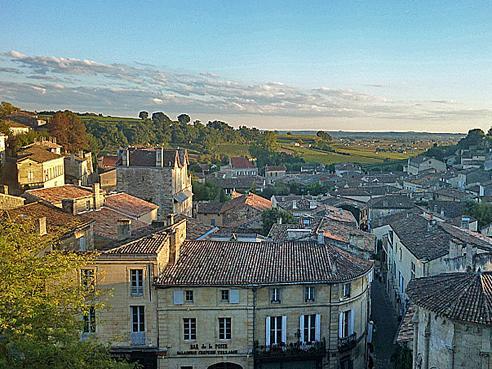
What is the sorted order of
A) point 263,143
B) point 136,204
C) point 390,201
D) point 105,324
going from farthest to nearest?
1. point 263,143
2. point 390,201
3. point 136,204
4. point 105,324

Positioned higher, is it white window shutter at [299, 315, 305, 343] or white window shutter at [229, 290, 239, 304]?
white window shutter at [229, 290, 239, 304]

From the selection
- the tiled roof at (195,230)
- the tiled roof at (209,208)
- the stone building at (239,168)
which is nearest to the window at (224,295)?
the tiled roof at (195,230)

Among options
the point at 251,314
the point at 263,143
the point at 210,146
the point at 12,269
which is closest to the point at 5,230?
the point at 12,269

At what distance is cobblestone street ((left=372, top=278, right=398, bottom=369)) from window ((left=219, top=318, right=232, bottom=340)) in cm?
995

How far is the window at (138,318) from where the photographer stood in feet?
89.4

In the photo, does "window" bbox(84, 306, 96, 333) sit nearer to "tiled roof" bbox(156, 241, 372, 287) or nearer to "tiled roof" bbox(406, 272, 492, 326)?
"tiled roof" bbox(156, 241, 372, 287)

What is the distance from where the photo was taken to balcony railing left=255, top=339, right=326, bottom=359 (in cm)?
2784

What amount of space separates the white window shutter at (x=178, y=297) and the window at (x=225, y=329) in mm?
2390

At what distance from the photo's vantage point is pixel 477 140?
477 feet

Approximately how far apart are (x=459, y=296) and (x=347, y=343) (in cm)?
1188

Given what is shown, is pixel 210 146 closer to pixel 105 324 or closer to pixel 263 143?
pixel 263 143

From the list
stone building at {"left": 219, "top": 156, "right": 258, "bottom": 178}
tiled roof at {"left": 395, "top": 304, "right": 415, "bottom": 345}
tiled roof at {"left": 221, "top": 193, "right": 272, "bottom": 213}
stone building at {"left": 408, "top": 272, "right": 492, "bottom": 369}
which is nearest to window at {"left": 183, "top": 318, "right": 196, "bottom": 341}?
tiled roof at {"left": 395, "top": 304, "right": 415, "bottom": 345}

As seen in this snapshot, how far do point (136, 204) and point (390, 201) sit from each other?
38.7 meters

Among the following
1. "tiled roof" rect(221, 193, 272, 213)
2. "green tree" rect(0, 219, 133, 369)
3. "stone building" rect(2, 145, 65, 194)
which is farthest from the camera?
"tiled roof" rect(221, 193, 272, 213)
